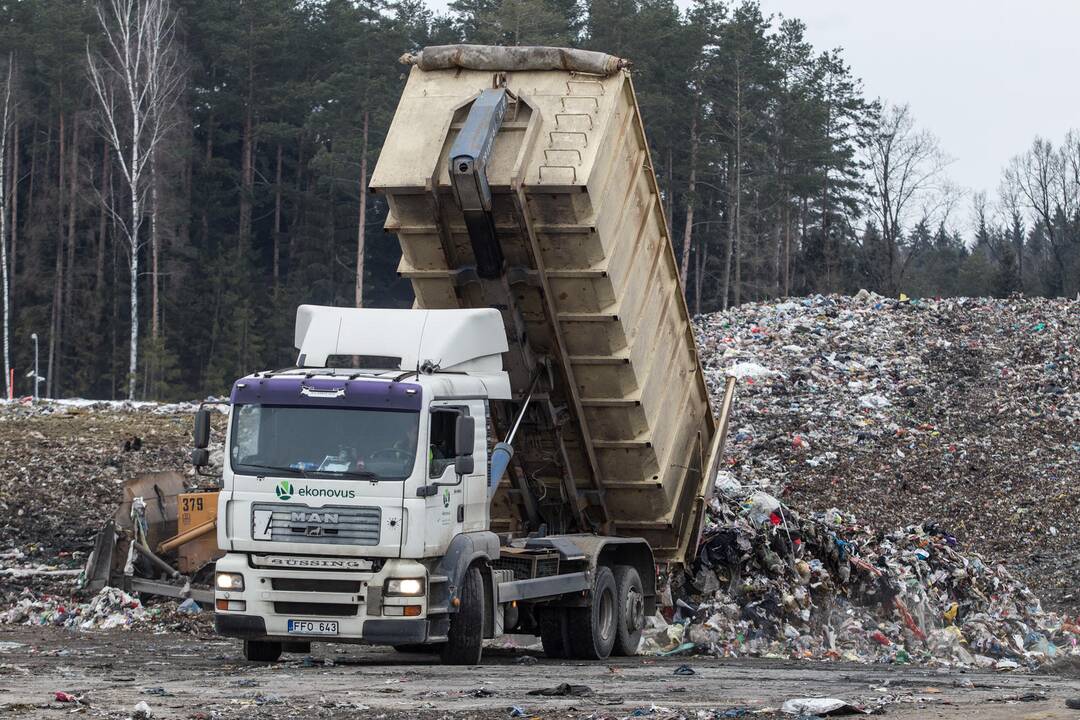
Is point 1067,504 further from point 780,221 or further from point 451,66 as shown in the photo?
point 780,221

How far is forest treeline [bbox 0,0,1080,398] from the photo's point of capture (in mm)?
45531

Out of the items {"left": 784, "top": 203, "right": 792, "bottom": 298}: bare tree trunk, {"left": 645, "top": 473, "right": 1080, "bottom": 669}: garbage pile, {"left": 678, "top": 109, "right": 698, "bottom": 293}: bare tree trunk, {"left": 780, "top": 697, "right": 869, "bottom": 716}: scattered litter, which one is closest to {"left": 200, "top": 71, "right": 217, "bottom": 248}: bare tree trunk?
{"left": 678, "top": 109, "right": 698, "bottom": 293}: bare tree trunk

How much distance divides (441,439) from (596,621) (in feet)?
8.05

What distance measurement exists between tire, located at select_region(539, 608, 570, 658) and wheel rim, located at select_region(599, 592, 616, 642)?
1.09 feet

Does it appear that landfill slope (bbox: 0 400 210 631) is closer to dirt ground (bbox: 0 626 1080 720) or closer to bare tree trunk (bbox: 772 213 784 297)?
dirt ground (bbox: 0 626 1080 720)

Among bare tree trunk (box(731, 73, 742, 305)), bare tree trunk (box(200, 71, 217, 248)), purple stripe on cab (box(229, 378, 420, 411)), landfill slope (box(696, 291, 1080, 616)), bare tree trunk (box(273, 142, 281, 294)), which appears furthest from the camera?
bare tree trunk (box(273, 142, 281, 294))

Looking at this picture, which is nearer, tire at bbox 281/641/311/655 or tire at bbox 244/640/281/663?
tire at bbox 244/640/281/663

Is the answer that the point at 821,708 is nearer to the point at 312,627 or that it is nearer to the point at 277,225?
the point at 312,627

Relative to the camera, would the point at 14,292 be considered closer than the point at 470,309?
No

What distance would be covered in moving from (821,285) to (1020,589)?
133ft

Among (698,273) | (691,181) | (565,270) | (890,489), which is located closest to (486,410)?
(565,270)

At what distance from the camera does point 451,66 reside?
11.2 m

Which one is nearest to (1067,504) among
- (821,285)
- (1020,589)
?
(1020,589)

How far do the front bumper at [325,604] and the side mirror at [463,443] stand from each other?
31.4 inches
